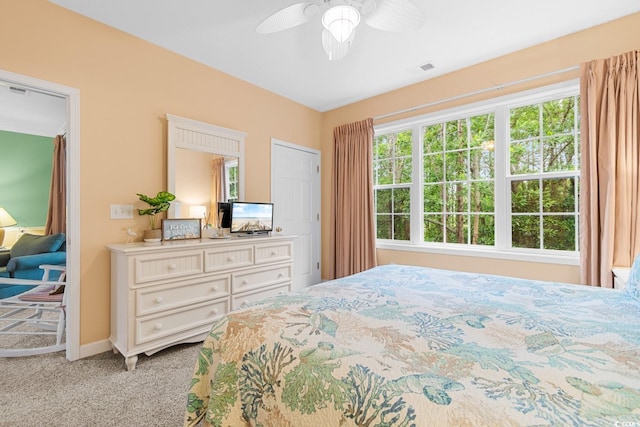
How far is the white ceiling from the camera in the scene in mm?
2191

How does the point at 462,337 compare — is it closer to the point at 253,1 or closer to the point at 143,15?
the point at 253,1

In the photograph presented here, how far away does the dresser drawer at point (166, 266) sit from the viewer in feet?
6.93

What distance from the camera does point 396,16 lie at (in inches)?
70.7

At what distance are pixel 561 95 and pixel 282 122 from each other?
3043mm

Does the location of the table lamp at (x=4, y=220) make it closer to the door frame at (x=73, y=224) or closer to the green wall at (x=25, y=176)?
the green wall at (x=25, y=176)

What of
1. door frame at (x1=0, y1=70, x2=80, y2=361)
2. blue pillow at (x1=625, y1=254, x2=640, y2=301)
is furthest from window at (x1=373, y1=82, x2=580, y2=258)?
door frame at (x1=0, y1=70, x2=80, y2=361)

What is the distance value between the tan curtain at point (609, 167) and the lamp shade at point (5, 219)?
696cm

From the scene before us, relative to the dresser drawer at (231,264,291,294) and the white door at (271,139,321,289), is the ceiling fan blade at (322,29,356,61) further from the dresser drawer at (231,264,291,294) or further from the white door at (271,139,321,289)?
the dresser drawer at (231,264,291,294)

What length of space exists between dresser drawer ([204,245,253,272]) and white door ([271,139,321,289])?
3.53 ft

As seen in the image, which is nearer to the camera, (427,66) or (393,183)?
(427,66)

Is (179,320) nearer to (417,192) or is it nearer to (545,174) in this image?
(417,192)

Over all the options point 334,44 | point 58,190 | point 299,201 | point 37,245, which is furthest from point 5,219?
point 334,44

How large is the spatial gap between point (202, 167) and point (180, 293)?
4.31 ft

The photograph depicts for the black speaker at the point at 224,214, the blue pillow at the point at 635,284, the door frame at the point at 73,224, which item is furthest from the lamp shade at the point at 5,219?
the blue pillow at the point at 635,284
